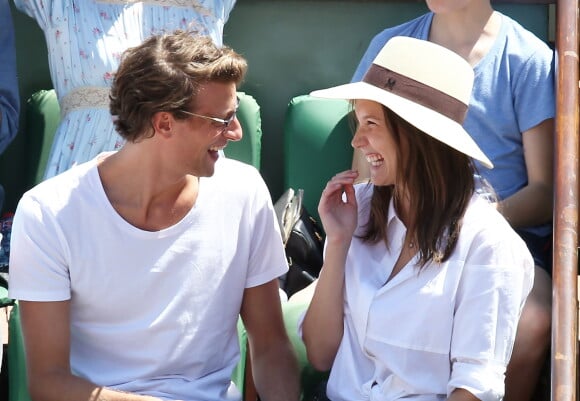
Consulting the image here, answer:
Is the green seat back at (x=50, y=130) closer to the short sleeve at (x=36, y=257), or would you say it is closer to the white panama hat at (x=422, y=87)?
the white panama hat at (x=422, y=87)

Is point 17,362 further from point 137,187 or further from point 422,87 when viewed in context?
point 422,87

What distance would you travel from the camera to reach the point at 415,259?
2490mm

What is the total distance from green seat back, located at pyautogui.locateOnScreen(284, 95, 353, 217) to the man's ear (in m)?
1.29

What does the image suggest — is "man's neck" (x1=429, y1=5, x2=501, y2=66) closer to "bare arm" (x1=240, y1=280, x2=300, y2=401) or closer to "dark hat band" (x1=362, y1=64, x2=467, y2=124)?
"dark hat band" (x1=362, y1=64, x2=467, y2=124)

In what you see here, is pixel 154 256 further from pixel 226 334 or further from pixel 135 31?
pixel 135 31

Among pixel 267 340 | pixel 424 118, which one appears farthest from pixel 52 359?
pixel 424 118

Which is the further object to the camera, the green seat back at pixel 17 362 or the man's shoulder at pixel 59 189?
the green seat back at pixel 17 362

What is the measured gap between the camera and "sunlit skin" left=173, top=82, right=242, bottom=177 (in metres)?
2.51

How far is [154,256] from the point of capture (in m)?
2.55

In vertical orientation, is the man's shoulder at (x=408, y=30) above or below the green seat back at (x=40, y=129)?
above

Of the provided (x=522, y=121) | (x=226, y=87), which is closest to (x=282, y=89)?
(x=522, y=121)

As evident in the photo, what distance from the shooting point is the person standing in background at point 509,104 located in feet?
10.5

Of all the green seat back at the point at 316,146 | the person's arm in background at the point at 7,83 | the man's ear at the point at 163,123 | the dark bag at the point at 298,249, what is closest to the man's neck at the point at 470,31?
the green seat back at the point at 316,146

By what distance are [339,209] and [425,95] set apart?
1.13 feet
